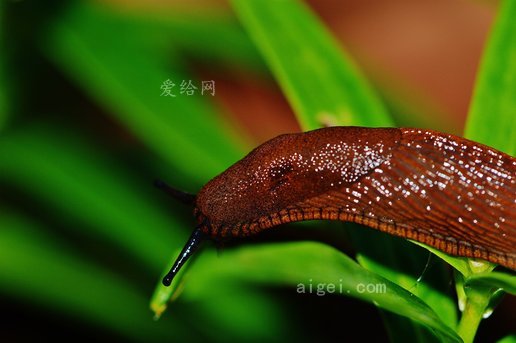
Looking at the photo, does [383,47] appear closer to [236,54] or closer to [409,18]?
[409,18]

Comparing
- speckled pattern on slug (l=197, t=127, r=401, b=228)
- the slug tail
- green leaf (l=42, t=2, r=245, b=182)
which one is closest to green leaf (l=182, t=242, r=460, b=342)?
the slug tail

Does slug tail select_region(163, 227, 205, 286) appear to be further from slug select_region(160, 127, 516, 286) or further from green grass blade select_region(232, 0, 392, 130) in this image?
green grass blade select_region(232, 0, 392, 130)

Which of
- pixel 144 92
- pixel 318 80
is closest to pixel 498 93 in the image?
pixel 318 80

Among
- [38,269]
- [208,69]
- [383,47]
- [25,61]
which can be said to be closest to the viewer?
[38,269]

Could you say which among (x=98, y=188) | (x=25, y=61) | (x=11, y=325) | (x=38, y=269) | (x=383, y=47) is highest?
(x=383, y=47)

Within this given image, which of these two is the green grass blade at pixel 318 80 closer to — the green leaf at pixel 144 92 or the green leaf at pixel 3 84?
the green leaf at pixel 144 92

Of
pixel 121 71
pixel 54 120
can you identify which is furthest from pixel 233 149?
pixel 54 120
